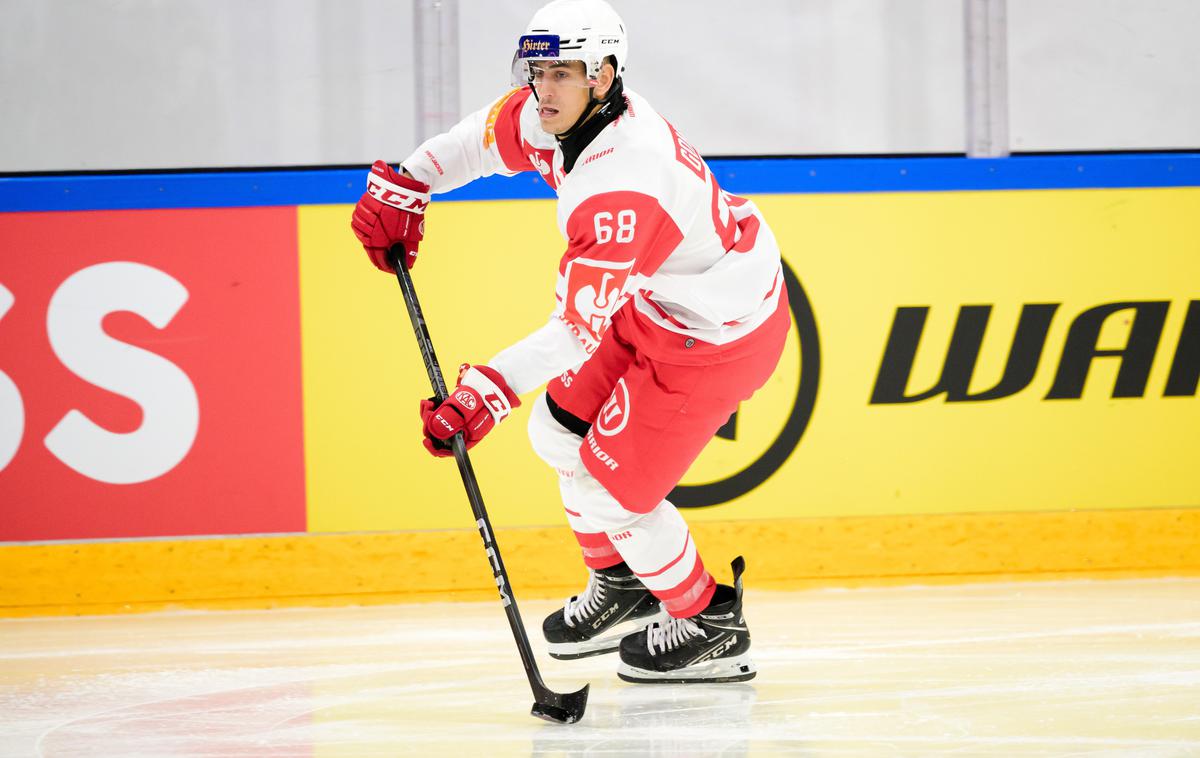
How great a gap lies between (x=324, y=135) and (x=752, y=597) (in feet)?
6.59

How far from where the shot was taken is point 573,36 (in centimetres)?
242

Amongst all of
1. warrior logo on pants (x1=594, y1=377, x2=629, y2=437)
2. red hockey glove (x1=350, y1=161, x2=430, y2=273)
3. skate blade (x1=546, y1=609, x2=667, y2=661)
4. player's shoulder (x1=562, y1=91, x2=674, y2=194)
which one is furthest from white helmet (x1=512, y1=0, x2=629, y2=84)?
skate blade (x1=546, y1=609, x2=667, y2=661)

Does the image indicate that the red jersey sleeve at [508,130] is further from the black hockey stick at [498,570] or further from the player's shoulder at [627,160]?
the player's shoulder at [627,160]

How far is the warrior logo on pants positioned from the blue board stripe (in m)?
1.39

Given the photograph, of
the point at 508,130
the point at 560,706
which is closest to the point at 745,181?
the point at 508,130

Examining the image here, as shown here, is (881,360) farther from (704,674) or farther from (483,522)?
(483,522)

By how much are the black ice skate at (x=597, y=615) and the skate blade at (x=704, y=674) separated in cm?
14

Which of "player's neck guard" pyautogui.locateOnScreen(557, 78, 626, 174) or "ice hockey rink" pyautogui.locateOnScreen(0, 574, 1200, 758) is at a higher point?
"player's neck guard" pyautogui.locateOnScreen(557, 78, 626, 174)

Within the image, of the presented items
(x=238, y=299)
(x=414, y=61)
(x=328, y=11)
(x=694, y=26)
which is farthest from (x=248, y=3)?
(x=694, y=26)

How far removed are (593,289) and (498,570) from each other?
2.12 ft

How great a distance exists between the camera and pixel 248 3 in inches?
159

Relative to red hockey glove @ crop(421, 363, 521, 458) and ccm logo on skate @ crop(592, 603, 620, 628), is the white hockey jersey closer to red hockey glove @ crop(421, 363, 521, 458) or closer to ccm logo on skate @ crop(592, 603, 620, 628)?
red hockey glove @ crop(421, 363, 521, 458)

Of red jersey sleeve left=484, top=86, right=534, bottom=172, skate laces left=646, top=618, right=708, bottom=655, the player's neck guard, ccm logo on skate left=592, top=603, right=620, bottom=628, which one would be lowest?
ccm logo on skate left=592, top=603, right=620, bottom=628

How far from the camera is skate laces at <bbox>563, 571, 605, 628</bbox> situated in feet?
9.37
